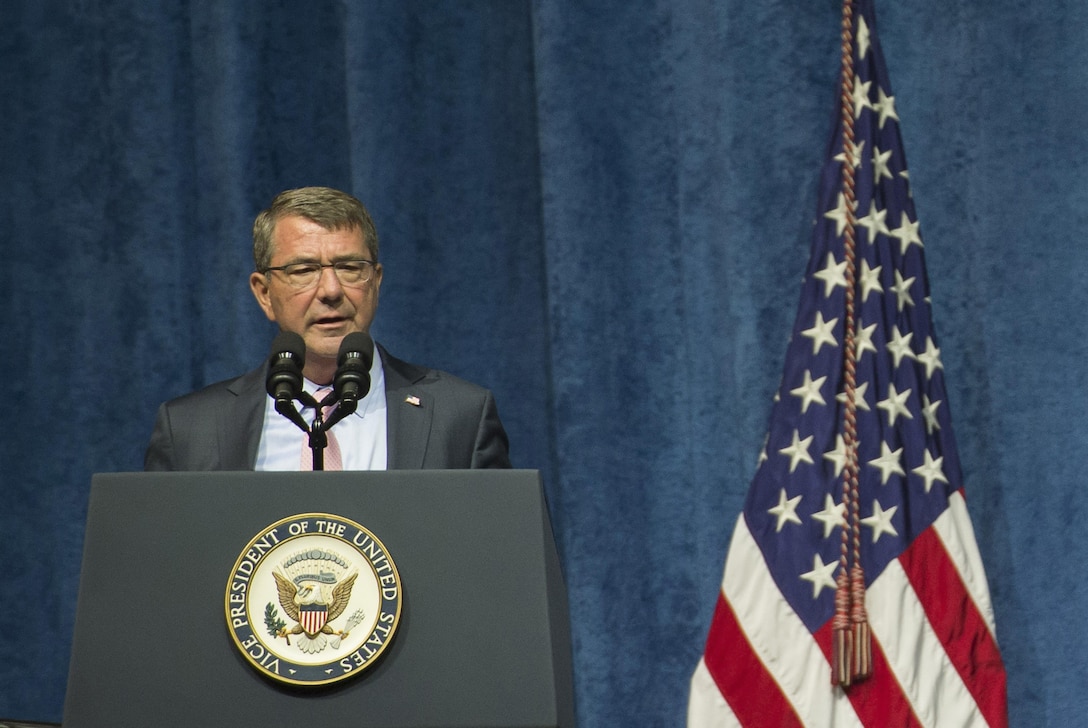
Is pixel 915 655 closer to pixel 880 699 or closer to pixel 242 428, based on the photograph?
pixel 880 699

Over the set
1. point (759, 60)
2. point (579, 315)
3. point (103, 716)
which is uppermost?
point (759, 60)

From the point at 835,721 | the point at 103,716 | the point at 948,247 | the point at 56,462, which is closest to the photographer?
the point at 103,716

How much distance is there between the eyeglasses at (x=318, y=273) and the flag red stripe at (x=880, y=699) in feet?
4.88

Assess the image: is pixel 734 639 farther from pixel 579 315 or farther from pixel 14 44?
pixel 14 44

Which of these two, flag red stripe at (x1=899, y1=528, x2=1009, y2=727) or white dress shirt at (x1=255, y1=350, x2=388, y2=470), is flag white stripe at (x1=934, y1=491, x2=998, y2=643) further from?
white dress shirt at (x1=255, y1=350, x2=388, y2=470)

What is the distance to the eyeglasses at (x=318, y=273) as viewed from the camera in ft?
8.25

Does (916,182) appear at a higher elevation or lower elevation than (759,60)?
lower

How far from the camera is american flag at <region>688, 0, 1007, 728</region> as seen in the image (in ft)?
10.2

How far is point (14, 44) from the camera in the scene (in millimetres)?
3943

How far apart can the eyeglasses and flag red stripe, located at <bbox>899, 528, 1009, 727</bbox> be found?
57.3 inches

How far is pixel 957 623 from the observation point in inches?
122

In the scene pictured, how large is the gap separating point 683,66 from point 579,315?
74 centimetres

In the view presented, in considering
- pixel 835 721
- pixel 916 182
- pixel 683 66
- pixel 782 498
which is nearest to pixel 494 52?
pixel 683 66

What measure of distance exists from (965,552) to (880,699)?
394 millimetres
